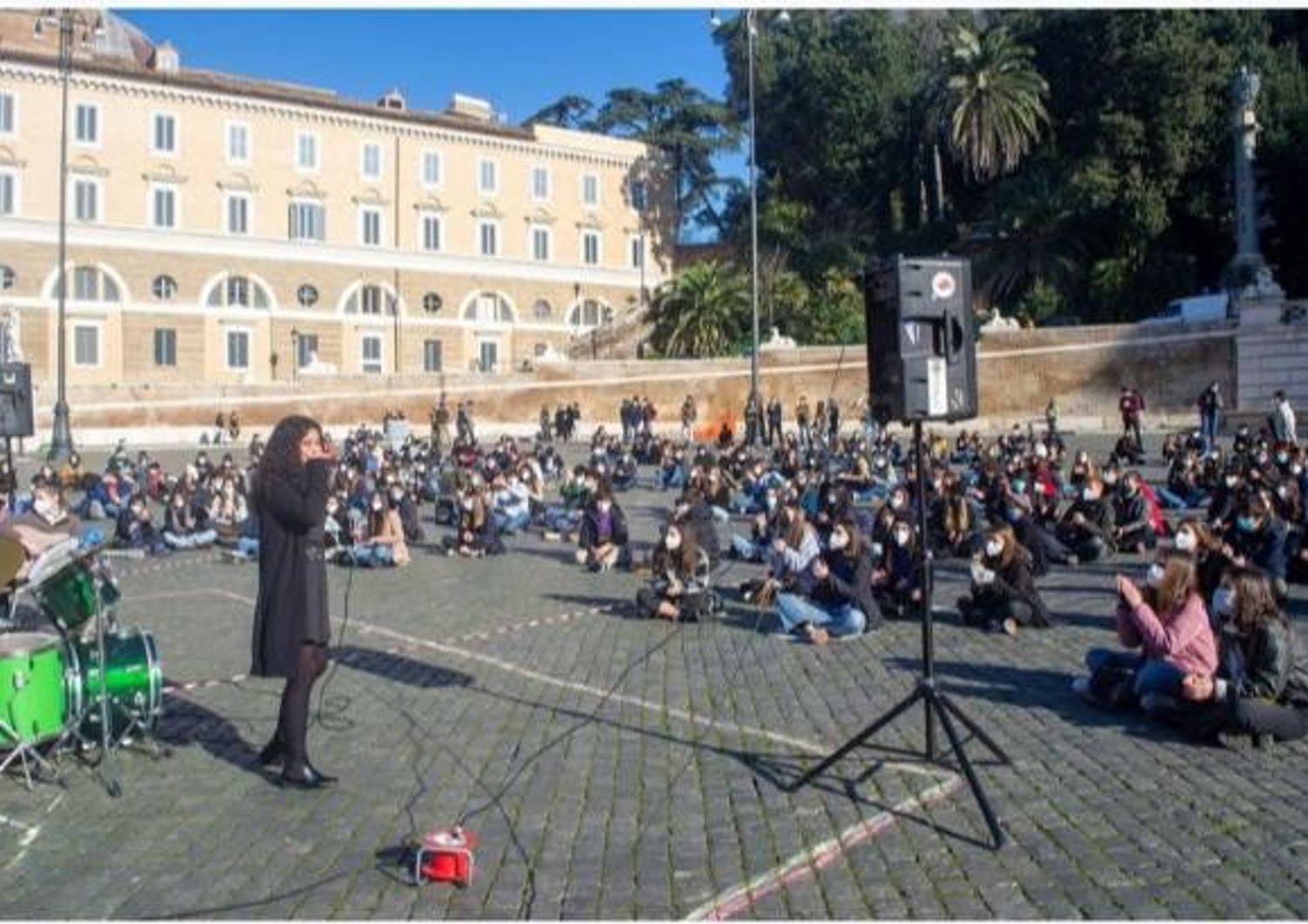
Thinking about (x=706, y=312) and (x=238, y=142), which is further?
(x=238, y=142)

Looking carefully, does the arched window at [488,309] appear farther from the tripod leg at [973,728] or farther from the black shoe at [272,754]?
the tripod leg at [973,728]

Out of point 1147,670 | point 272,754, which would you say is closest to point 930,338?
point 1147,670

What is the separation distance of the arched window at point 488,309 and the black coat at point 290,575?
5576 centimetres

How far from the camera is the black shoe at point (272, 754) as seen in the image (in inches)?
269

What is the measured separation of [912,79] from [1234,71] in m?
19.5

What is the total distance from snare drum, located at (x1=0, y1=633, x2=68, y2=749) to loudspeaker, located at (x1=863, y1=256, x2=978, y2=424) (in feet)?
15.3

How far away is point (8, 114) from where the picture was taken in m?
50.1

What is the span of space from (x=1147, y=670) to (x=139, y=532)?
54.6 ft

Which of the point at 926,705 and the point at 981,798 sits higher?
the point at 926,705

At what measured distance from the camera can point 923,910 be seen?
480 centimetres

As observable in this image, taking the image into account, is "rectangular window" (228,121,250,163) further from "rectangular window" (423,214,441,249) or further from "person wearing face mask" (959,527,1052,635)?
"person wearing face mask" (959,527,1052,635)

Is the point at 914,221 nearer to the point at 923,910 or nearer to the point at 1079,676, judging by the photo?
the point at 1079,676

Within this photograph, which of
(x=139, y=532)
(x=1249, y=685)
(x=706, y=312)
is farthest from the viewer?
(x=706, y=312)

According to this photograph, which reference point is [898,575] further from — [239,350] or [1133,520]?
[239,350]
